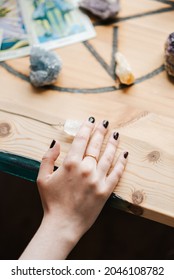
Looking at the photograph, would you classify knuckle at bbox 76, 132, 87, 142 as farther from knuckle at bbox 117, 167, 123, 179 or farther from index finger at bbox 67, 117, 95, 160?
knuckle at bbox 117, 167, 123, 179

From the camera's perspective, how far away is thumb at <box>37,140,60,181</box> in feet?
2.70

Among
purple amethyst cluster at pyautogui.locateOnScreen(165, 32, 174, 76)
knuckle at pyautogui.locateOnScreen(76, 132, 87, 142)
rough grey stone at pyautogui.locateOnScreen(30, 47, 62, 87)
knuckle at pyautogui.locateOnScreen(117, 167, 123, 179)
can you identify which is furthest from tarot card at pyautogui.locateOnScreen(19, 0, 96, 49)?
knuckle at pyautogui.locateOnScreen(117, 167, 123, 179)

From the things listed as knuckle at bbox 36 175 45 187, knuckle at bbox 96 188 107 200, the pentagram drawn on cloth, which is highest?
the pentagram drawn on cloth

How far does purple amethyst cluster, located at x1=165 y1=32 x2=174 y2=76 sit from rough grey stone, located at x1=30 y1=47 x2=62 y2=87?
306 mm

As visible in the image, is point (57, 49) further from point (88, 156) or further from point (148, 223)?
point (148, 223)

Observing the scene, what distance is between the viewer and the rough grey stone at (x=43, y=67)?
3.17ft

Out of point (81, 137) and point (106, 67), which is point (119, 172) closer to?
point (81, 137)

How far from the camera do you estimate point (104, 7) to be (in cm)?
114

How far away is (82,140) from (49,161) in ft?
0.31

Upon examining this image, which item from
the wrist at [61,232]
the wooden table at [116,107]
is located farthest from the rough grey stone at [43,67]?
the wrist at [61,232]

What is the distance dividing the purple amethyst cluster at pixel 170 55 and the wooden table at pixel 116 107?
3 centimetres

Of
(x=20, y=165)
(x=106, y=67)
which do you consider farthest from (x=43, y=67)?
(x=20, y=165)

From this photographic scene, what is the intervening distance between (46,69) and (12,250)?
674 millimetres
